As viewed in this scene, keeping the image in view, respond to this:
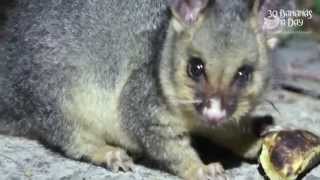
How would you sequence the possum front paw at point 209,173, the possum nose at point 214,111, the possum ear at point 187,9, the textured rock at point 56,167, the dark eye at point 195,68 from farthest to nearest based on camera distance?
the textured rock at point 56,167 → the possum front paw at point 209,173 → the possum ear at point 187,9 → the dark eye at point 195,68 → the possum nose at point 214,111

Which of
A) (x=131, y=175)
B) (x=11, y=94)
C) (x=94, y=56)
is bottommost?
(x=131, y=175)

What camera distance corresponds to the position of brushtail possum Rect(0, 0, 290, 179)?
3.66 meters

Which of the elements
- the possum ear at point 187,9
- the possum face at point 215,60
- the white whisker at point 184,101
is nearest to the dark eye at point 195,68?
the possum face at point 215,60

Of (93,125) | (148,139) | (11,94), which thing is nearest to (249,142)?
(148,139)

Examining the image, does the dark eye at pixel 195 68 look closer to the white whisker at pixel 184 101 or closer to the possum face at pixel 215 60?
the possum face at pixel 215 60

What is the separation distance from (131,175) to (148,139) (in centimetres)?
26

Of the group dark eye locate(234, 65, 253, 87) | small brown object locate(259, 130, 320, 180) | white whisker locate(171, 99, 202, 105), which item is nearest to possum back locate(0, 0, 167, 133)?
white whisker locate(171, 99, 202, 105)

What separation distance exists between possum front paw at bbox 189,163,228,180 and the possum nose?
0.50m

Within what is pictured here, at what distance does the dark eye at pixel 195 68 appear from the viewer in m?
3.61

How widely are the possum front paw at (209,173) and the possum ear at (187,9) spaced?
0.82 metres

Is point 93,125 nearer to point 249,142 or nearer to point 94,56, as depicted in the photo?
point 94,56

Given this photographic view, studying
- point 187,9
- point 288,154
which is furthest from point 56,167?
point 288,154

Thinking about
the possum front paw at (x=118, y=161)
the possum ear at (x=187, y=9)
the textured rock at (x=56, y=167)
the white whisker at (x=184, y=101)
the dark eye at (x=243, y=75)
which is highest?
the possum ear at (x=187, y=9)

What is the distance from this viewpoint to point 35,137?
4609mm
